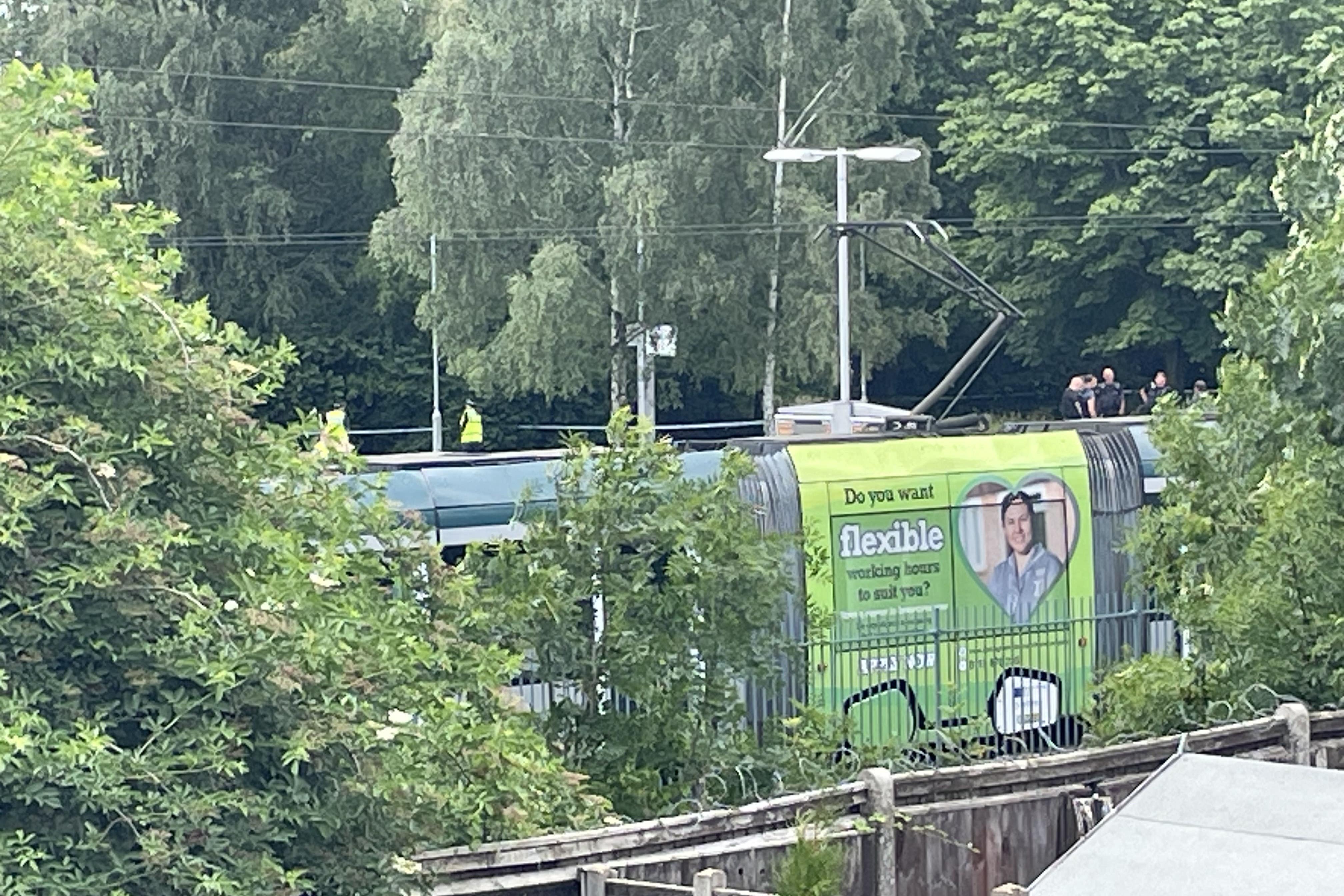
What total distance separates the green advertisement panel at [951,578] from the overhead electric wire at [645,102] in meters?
24.2

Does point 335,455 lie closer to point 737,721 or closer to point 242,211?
point 737,721

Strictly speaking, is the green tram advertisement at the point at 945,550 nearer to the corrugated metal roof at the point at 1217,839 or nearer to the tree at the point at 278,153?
the corrugated metal roof at the point at 1217,839

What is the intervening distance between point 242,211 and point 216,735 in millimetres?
47255

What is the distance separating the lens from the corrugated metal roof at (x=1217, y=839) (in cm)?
436

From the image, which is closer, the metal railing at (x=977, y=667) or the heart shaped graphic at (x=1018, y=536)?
the metal railing at (x=977, y=667)

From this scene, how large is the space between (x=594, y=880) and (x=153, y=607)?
8.16 feet

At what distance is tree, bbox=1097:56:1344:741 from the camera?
38.0 feet

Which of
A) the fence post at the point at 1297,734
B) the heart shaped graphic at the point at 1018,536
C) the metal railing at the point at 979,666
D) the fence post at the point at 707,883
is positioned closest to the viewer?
the fence post at the point at 707,883

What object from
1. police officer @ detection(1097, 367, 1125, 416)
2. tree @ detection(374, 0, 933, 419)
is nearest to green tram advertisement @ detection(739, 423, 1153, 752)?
police officer @ detection(1097, 367, 1125, 416)

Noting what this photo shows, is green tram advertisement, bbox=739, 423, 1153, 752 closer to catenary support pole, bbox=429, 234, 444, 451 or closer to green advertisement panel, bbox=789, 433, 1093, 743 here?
green advertisement panel, bbox=789, 433, 1093, 743

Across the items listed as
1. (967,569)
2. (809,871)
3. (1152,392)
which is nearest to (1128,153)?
(1152,392)

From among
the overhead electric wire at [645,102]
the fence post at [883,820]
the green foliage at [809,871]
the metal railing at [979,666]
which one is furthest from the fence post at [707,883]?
the overhead electric wire at [645,102]

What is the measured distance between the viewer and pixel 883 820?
29.1 ft

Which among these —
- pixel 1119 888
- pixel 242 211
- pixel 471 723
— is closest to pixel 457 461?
pixel 471 723
